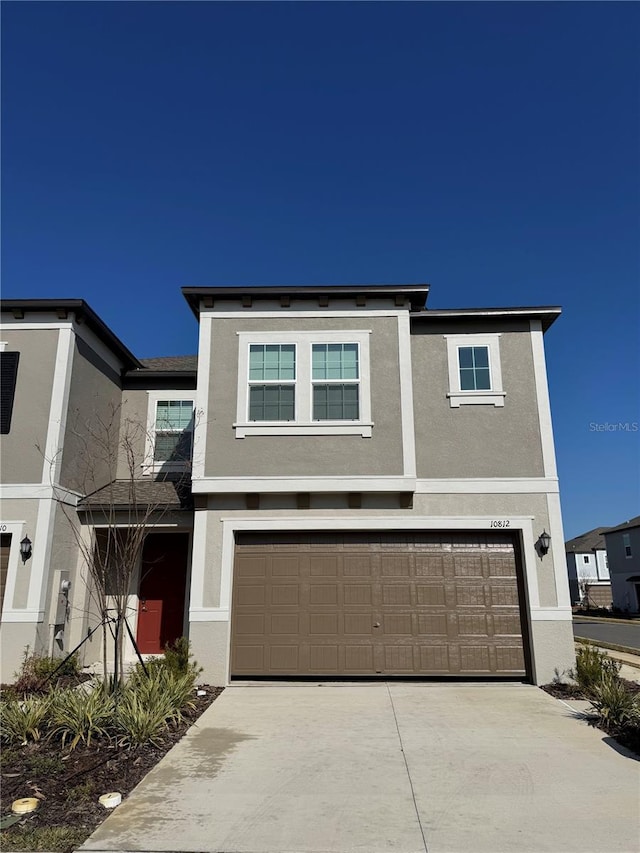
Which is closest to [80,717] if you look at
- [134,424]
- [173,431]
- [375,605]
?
[375,605]

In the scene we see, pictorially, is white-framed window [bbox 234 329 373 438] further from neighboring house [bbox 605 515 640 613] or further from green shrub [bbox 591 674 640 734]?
neighboring house [bbox 605 515 640 613]

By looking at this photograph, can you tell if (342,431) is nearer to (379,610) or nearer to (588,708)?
(379,610)

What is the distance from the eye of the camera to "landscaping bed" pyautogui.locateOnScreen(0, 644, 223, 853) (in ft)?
15.8

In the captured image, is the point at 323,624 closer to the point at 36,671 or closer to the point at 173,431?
the point at 36,671

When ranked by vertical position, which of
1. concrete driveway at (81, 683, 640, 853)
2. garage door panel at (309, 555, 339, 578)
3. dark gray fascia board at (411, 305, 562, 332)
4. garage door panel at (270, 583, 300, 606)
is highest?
dark gray fascia board at (411, 305, 562, 332)

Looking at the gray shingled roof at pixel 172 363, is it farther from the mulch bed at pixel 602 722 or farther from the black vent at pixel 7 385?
the mulch bed at pixel 602 722

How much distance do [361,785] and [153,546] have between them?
8.51 m

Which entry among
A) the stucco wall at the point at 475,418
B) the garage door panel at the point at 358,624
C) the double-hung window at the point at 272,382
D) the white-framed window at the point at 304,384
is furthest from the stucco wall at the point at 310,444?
the garage door panel at the point at 358,624

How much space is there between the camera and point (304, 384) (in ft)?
37.0

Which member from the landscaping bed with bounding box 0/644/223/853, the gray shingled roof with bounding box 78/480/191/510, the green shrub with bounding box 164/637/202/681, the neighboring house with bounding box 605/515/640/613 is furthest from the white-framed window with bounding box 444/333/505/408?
the neighboring house with bounding box 605/515/640/613

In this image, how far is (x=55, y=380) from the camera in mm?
11570

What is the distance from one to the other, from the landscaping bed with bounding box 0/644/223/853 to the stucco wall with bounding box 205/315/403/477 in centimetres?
391

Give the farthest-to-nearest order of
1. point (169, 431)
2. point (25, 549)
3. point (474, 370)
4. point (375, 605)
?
point (169, 431)
point (474, 370)
point (25, 549)
point (375, 605)

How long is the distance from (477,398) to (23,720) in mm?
8875
